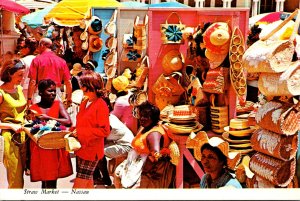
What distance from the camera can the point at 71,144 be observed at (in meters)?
2.94

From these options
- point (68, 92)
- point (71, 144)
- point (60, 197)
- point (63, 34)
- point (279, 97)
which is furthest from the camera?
point (63, 34)

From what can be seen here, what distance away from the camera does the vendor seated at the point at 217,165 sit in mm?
2488

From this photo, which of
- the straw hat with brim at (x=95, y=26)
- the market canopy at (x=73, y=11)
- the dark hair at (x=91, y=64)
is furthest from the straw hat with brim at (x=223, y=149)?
the market canopy at (x=73, y=11)

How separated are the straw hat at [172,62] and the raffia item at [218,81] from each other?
586 mm

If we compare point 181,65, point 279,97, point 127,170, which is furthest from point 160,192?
point 181,65

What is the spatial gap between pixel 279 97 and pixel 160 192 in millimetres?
749

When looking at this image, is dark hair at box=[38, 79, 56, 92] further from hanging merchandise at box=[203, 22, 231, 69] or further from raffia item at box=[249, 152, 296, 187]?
raffia item at box=[249, 152, 296, 187]

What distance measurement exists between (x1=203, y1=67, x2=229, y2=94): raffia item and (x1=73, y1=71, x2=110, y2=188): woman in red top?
73 cm

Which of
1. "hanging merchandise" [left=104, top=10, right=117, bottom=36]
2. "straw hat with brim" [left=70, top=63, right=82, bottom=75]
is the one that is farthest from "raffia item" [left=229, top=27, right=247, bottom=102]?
"straw hat with brim" [left=70, top=63, right=82, bottom=75]

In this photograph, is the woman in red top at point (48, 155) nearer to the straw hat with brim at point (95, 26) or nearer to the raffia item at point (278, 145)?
the raffia item at point (278, 145)

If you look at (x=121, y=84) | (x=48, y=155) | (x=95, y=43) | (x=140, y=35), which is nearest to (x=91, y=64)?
(x=95, y=43)

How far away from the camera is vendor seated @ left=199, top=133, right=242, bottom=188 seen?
249cm

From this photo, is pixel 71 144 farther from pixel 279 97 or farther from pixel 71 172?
pixel 279 97

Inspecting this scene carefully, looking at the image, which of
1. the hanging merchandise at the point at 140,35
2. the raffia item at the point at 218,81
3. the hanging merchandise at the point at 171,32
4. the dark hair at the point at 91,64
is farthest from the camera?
the dark hair at the point at 91,64
